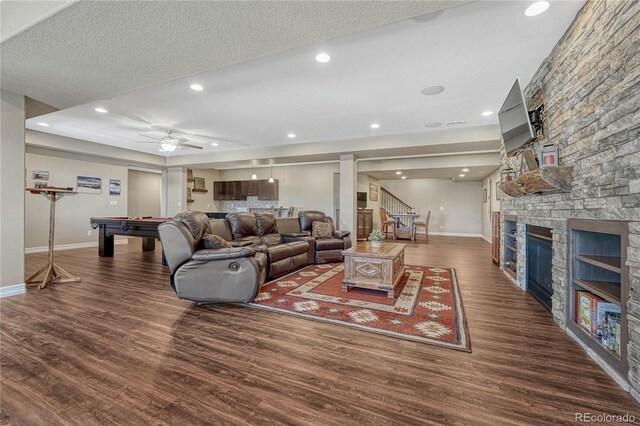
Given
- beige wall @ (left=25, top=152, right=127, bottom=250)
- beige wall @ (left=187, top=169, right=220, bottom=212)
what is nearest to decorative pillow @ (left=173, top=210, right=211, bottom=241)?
beige wall @ (left=25, top=152, right=127, bottom=250)

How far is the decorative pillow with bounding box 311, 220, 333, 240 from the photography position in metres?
5.48

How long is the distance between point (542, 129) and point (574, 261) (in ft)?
4.94

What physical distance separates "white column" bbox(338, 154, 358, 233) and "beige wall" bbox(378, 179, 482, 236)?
5995mm

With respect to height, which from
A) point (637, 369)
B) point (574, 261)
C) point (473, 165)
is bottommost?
point (637, 369)

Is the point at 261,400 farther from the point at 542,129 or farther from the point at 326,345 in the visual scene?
the point at 542,129

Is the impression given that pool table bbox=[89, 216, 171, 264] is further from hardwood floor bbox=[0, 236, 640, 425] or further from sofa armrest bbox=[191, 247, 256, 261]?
sofa armrest bbox=[191, 247, 256, 261]

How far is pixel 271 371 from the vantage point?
1819 mm

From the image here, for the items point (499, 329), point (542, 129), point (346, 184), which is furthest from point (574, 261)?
point (346, 184)

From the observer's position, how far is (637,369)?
61.2 inches

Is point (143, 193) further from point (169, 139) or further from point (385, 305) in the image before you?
point (385, 305)

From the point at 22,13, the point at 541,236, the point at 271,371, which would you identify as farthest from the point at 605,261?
the point at 22,13

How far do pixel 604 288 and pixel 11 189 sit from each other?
608 centimetres

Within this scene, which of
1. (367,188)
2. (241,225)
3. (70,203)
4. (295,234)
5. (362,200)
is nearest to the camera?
(241,225)

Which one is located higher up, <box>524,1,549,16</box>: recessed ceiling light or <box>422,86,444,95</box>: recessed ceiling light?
<box>422,86,444,95</box>: recessed ceiling light
